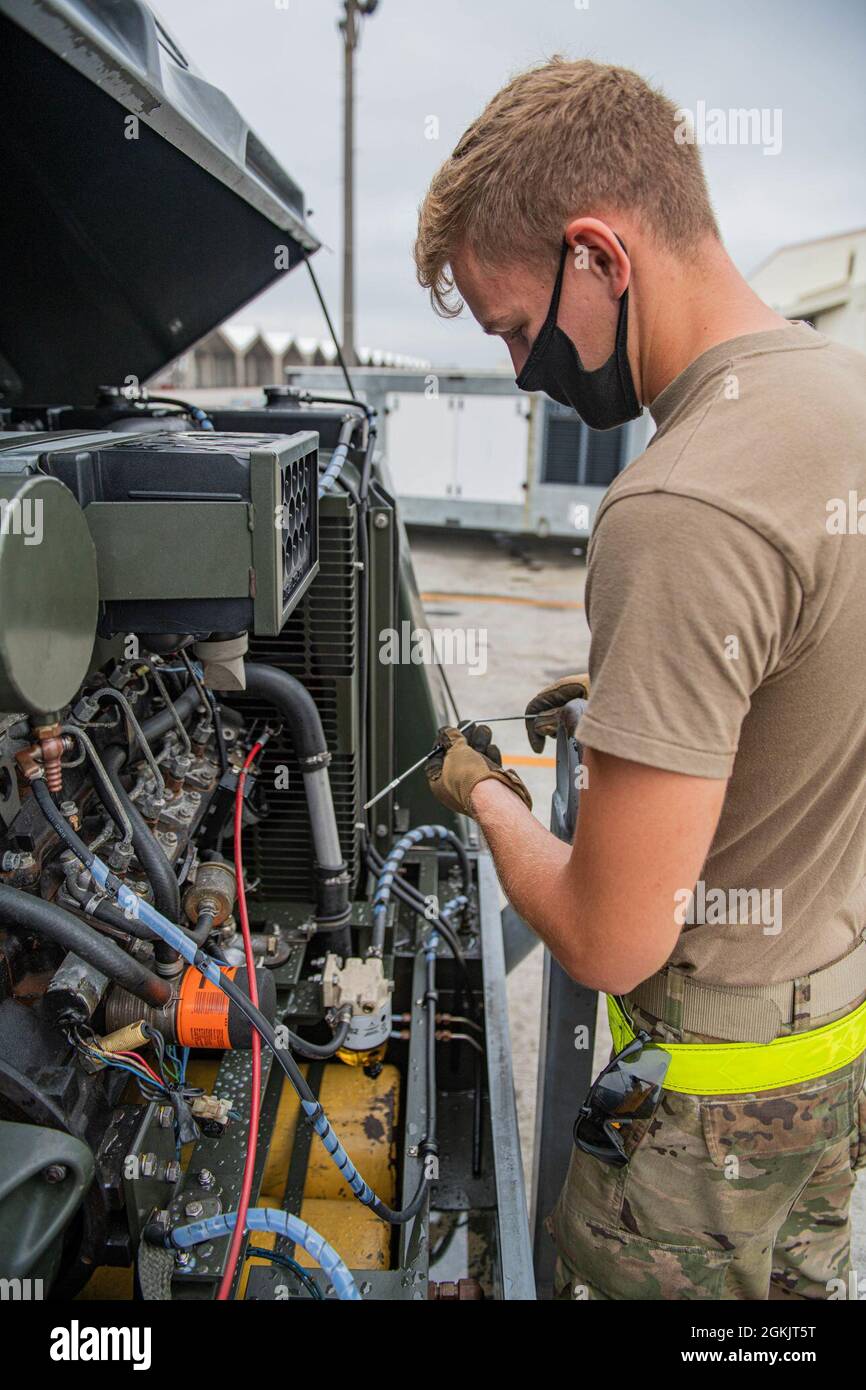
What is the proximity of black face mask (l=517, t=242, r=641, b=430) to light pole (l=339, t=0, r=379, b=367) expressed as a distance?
10285 millimetres

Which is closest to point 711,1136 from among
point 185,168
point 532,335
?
point 532,335

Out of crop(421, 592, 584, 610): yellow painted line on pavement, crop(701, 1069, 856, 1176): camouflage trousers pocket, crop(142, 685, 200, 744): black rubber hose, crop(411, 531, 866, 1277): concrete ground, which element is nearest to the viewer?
crop(701, 1069, 856, 1176): camouflage trousers pocket

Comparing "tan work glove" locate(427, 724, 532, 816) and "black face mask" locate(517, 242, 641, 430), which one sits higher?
"black face mask" locate(517, 242, 641, 430)

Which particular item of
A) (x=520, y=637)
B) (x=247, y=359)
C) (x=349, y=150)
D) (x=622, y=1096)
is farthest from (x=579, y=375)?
(x=247, y=359)

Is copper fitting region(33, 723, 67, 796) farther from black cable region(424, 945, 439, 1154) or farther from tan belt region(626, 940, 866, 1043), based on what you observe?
black cable region(424, 945, 439, 1154)

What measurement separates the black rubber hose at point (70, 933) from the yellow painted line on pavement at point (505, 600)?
295 inches

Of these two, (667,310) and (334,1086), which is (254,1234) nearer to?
(334,1086)

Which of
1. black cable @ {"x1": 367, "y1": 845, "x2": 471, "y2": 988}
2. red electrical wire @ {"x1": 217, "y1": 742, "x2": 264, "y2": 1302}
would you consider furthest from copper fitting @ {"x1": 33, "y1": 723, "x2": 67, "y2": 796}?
black cable @ {"x1": 367, "y1": 845, "x2": 471, "y2": 988}

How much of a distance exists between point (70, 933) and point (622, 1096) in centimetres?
83

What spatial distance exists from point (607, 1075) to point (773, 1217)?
316mm

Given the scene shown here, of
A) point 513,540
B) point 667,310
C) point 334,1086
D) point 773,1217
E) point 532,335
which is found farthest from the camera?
point 513,540

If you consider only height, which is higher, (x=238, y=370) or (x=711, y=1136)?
(x=238, y=370)

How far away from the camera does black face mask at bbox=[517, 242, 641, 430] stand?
1160mm
